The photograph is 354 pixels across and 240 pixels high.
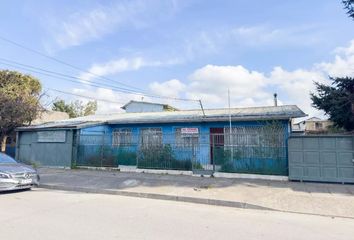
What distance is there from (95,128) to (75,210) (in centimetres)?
1311

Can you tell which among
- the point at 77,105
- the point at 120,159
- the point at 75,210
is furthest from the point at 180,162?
the point at 77,105

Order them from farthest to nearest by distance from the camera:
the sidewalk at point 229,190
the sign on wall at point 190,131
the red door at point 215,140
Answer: the sign on wall at point 190,131, the red door at point 215,140, the sidewalk at point 229,190

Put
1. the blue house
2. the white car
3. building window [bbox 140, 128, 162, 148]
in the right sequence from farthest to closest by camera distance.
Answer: building window [bbox 140, 128, 162, 148] < the blue house < the white car

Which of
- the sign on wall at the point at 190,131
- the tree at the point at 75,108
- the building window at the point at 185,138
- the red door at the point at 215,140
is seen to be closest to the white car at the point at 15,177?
the building window at the point at 185,138

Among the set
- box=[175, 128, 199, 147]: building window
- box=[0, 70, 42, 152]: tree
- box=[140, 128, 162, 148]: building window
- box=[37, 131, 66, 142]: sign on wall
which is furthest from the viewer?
box=[0, 70, 42, 152]: tree

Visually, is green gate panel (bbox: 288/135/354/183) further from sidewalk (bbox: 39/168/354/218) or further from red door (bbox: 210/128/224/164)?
red door (bbox: 210/128/224/164)

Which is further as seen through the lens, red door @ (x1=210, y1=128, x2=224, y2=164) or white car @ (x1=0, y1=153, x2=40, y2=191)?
red door @ (x1=210, y1=128, x2=224, y2=164)

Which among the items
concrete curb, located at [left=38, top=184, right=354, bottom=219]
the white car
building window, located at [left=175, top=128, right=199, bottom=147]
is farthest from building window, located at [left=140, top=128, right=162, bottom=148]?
the white car

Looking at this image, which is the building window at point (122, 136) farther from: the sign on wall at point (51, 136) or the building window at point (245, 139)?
the building window at point (245, 139)

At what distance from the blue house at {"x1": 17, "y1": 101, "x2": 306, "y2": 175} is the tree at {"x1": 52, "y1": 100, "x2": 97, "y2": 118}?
96.8ft

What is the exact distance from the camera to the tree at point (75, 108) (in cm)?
5043

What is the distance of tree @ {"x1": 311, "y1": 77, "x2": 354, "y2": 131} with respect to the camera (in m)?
14.8

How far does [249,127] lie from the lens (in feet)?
58.1

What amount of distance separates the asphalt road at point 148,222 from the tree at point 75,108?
4286 centimetres
